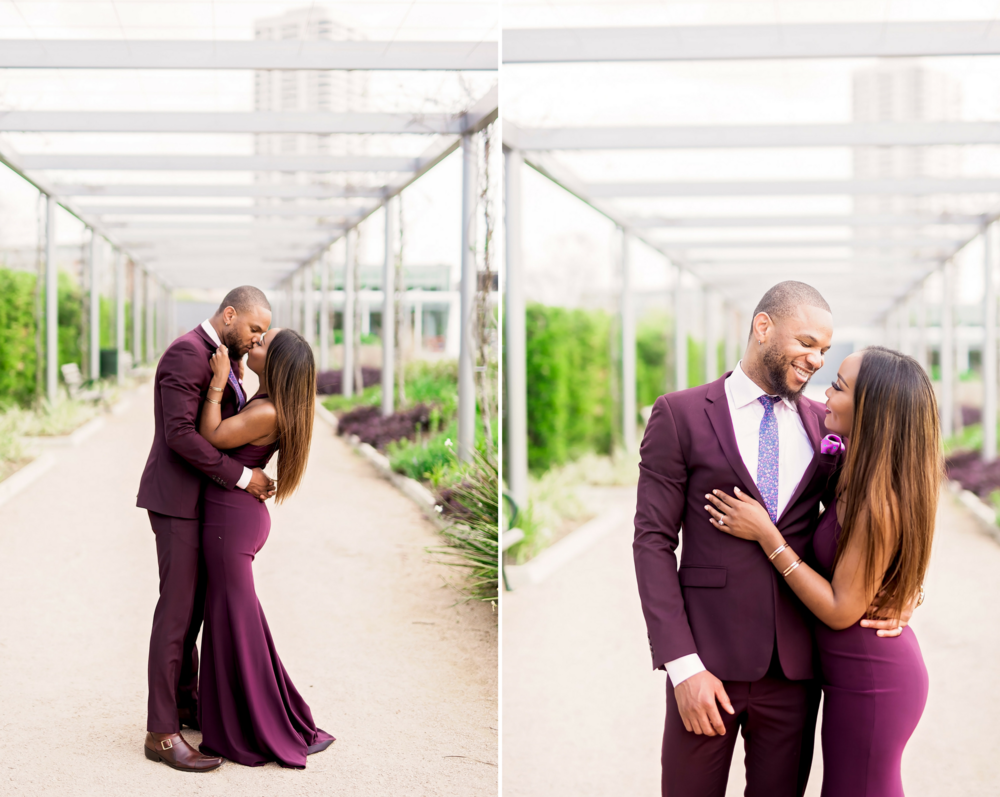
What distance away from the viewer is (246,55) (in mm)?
3354

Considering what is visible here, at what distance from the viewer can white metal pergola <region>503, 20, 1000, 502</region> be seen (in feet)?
→ 14.1

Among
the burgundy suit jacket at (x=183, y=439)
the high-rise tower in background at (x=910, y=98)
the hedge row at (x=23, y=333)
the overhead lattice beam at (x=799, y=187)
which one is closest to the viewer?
the burgundy suit jacket at (x=183, y=439)

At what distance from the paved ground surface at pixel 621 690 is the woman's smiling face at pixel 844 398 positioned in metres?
1.84

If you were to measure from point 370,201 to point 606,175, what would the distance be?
4338 mm

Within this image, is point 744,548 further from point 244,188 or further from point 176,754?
point 244,188

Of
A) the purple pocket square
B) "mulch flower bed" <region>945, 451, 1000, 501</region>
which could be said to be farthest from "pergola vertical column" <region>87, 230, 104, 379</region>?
"mulch flower bed" <region>945, 451, 1000, 501</region>

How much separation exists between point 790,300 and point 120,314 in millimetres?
2426

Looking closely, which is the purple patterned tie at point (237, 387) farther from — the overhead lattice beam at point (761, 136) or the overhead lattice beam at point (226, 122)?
the overhead lattice beam at point (761, 136)

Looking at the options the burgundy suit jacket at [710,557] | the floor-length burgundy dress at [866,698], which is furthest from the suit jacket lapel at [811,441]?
the floor-length burgundy dress at [866,698]

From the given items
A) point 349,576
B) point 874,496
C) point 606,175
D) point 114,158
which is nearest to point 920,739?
point 874,496

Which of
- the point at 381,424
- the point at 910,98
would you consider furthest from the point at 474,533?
the point at 910,98

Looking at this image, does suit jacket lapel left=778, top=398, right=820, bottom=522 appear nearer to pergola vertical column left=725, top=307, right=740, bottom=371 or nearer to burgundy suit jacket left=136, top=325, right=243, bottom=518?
burgundy suit jacket left=136, top=325, right=243, bottom=518

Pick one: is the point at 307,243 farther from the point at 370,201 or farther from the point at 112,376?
the point at 112,376

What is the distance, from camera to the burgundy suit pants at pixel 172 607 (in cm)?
286
